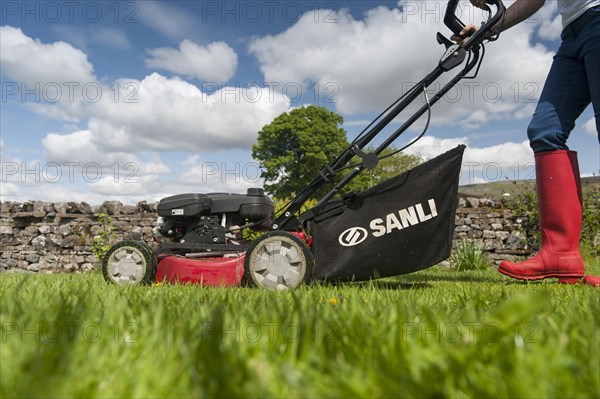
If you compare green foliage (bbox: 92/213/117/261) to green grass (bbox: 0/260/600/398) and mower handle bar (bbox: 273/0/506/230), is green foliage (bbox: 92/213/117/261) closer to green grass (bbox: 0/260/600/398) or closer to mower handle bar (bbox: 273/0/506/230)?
mower handle bar (bbox: 273/0/506/230)

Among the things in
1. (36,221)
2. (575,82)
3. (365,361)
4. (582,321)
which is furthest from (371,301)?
(36,221)

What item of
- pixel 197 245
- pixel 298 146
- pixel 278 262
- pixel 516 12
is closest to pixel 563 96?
pixel 516 12

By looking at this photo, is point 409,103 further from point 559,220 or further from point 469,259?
point 469,259

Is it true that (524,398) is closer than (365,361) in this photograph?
Yes

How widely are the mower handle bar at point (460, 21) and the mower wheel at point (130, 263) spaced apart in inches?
98.4

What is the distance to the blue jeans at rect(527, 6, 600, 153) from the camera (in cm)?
312

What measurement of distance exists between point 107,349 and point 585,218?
8.12m

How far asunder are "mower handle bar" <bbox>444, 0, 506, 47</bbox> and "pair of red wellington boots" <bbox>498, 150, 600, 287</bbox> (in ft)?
2.96

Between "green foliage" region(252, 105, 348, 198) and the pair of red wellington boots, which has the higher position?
"green foliage" region(252, 105, 348, 198)

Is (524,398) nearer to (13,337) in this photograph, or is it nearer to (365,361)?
(365,361)

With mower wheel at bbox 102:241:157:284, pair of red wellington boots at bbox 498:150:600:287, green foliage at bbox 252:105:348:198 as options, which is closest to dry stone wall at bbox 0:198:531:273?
pair of red wellington boots at bbox 498:150:600:287

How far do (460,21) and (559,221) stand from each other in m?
1.49

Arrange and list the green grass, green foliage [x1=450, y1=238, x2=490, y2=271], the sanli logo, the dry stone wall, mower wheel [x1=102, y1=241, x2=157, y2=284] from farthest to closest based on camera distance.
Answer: the dry stone wall < green foliage [x1=450, y1=238, x2=490, y2=271] < mower wheel [x1=102, y1=241, x2=157, y2=284] < the sanli logo < the green grass

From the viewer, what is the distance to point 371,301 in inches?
72.6
